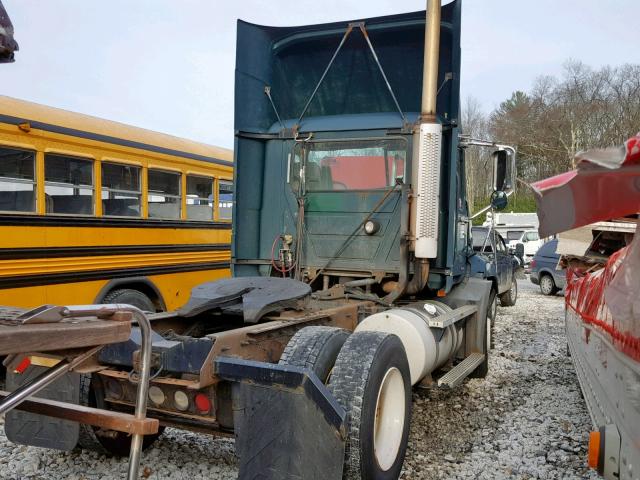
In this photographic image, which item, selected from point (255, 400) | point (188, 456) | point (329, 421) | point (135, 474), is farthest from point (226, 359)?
point (188, 456)

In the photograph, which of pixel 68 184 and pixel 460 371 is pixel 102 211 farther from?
pixel 460 371

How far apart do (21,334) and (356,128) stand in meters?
4.53

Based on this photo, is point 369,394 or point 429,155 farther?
point 429,155

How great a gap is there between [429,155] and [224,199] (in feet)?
15.5

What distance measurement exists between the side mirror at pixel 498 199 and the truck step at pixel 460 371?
1.82 m

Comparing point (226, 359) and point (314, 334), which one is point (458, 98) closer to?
point (314, 334)

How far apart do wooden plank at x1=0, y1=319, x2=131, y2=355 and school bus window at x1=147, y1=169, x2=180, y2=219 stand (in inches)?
228

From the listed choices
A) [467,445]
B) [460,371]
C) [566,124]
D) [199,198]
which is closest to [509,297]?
[199,198]

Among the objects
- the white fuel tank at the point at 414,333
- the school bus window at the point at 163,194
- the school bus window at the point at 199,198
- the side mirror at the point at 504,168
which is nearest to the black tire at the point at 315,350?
the white fuel tank at the point at 414,333

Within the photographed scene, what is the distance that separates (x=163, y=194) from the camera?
25.7ft

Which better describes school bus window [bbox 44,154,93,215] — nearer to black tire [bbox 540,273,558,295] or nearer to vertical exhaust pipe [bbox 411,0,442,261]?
vertical exhaust pipe [bbox 411,0,442,261]

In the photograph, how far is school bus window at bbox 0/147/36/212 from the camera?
18.7 ft

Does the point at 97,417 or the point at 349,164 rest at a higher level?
the point at 349,164

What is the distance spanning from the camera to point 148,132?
25.9 ft
